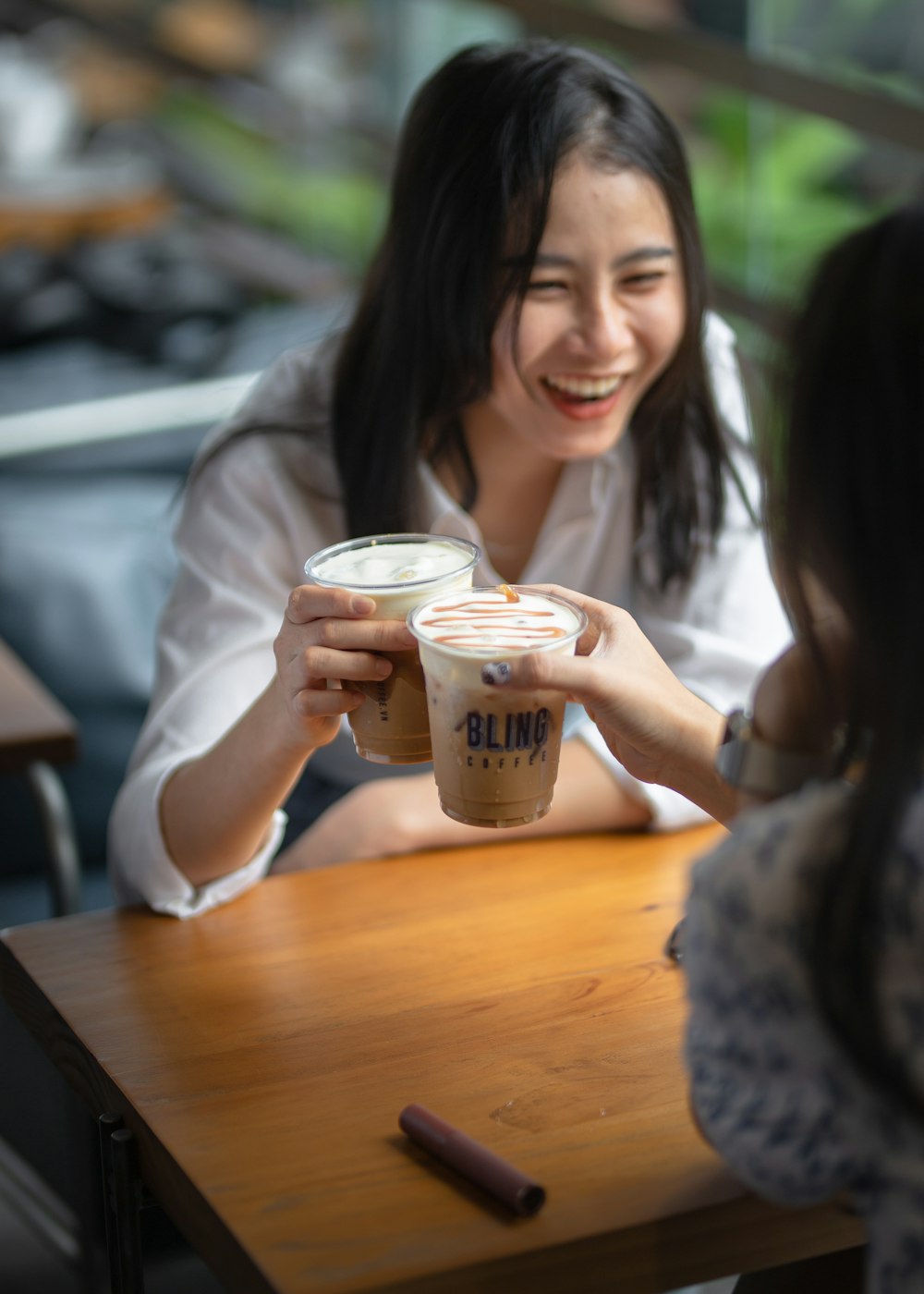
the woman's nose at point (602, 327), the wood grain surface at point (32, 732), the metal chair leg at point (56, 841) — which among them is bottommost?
the metal chair leg at point (56, 841)

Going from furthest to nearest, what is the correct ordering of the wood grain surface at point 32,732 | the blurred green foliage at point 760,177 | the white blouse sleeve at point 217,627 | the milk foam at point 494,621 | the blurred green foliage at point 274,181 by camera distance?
the blurred green foliage at point 274,181 < the blurred green foliage at point 760,177 < the wood grain surface at point 32,732 < the white blouse sleeve at point 217,627 < the milk foam at point 494,621

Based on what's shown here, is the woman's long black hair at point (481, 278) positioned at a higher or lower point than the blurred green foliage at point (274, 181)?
higher

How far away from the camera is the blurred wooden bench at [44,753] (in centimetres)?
203

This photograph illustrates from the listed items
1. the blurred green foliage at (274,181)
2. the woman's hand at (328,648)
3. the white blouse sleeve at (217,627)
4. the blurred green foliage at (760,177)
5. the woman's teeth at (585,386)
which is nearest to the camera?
the woman's hand at (328,648)

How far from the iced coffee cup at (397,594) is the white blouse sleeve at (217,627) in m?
0.31

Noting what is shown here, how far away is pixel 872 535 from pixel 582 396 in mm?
884

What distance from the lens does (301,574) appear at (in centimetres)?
186

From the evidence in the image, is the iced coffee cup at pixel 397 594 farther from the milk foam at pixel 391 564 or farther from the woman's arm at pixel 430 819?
the woman's arm at pixel 430 819

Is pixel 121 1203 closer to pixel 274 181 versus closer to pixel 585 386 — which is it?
pixel 585 386

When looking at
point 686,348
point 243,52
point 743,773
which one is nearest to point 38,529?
point 686,348

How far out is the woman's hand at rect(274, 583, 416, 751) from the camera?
1257 mm

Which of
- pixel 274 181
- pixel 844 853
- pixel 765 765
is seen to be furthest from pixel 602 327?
pixel 274 181

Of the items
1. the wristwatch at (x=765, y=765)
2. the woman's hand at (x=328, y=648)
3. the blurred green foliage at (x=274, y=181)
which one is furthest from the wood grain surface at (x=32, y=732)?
the blurred green foliage at (x=274, y=181)

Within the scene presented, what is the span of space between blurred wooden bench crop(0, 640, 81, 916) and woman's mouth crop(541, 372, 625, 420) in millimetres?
796
